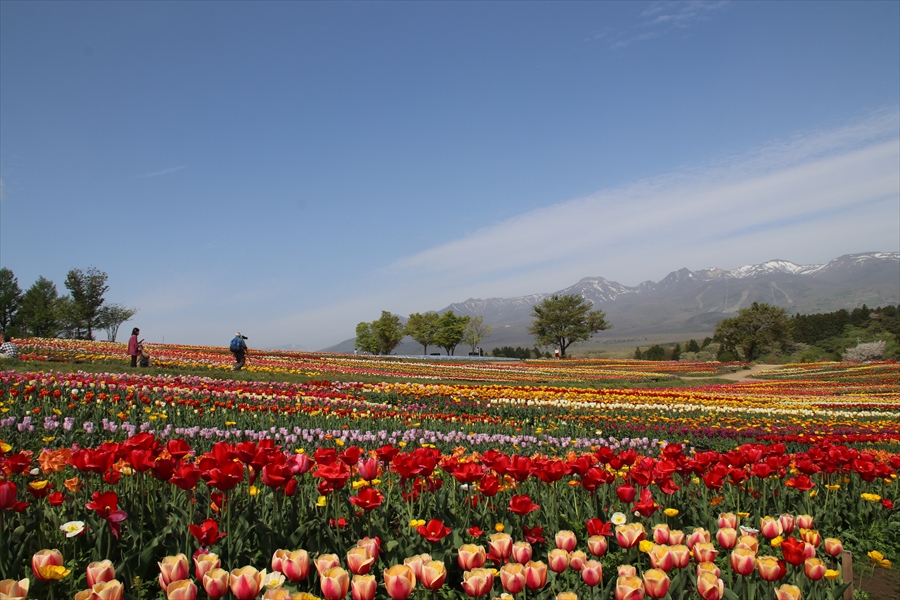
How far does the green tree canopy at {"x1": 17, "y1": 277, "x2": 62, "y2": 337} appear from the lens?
59.1 metres

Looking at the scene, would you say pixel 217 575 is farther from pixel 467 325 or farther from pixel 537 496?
pixel 467 325

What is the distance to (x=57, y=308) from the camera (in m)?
60.7

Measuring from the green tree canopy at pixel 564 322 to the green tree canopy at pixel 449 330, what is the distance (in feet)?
34.6

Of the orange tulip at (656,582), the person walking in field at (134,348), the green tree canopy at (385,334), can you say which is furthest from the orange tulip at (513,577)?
the green tree canopy at (385,334)

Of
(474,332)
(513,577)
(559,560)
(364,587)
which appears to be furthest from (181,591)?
(474,332)

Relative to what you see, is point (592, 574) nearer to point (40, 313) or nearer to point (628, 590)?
point (628, 590)

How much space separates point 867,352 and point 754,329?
13548 millimetres

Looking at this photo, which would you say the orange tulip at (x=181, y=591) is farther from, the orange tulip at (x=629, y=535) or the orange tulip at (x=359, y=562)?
the orange tulip at (x=629, y=535)

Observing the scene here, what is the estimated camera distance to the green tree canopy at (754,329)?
63781mm

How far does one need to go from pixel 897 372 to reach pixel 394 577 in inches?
1646

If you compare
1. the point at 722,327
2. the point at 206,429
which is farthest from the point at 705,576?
the point at 722,327

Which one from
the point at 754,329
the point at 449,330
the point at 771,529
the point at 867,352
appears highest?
the point at 449,330

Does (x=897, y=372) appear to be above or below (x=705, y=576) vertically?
below

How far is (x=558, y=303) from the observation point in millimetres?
75250
